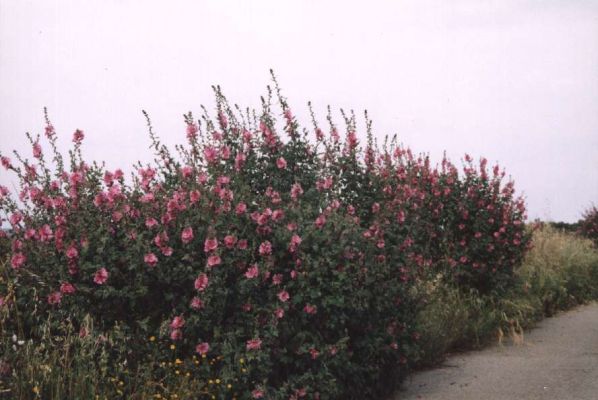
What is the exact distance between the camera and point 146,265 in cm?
482

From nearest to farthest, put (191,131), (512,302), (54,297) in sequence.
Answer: (54,297), (191,131), (512,302)

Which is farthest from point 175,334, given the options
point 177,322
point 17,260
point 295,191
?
point 295,191

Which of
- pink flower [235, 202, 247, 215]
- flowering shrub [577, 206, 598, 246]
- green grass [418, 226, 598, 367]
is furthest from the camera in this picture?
flowering shrub [577, 206, 598, 246]

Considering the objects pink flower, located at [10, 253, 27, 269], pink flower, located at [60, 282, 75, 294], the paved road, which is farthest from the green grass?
pink flower, located at [10, 253, 27, 269]

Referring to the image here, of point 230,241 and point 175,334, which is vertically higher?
point 230,241

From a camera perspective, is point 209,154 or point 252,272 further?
point 209,154

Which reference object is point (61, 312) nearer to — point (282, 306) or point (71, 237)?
point (71, 237)

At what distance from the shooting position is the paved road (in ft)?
19.2

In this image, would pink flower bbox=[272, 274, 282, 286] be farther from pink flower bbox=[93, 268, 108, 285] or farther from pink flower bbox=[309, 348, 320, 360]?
pink flower bbox=[93, 268, 108, 285]

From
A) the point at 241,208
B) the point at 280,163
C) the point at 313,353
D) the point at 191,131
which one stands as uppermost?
the point at 191,131

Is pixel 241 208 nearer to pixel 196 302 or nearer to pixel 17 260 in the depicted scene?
pixel 196 302

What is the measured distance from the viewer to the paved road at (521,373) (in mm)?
5848

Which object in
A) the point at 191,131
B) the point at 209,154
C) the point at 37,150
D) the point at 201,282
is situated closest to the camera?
the point at 201,282

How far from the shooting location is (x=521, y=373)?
6586 mm
